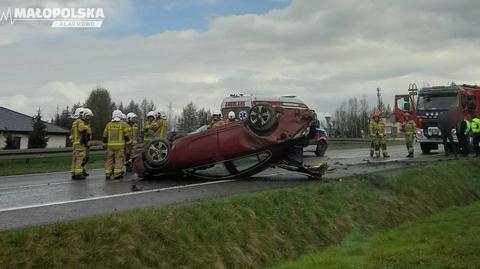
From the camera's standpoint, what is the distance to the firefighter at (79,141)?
1123 centimetres

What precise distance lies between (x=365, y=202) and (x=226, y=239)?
3722 millimetres

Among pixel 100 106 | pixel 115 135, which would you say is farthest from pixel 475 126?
pixel 100 106

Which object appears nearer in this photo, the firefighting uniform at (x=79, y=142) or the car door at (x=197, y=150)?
the car door at (x=197, y=150)

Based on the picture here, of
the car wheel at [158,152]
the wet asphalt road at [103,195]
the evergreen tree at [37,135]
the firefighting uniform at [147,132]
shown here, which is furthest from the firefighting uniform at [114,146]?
the evergreen tree at [37,135]

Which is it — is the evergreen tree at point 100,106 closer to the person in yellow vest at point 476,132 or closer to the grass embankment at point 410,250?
the person in yellow vest at point 476,132

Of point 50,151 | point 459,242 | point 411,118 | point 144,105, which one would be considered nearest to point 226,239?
point 459,242

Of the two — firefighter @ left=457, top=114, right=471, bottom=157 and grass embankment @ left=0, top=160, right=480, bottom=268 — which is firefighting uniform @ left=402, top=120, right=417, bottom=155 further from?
grass embankment @ left=0, top=160, right=480, bottom=268

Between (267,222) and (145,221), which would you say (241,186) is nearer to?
(267,222)

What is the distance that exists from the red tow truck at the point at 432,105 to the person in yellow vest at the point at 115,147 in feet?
44.0

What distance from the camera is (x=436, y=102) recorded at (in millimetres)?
20625

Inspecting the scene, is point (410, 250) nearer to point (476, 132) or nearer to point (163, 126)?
point (163, 126)

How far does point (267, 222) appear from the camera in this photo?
21.2 ft

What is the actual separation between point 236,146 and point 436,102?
44.2 feet

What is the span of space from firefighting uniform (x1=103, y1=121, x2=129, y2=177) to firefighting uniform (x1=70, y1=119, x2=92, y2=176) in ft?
1.56
